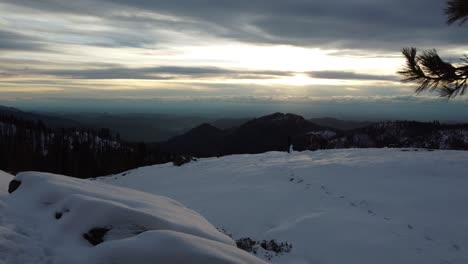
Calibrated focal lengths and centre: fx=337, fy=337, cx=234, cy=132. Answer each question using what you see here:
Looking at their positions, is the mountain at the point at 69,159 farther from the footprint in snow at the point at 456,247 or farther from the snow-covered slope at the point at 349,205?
the footprint in snow at the point at 456,247

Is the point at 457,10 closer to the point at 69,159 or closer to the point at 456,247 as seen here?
the point at 456,247

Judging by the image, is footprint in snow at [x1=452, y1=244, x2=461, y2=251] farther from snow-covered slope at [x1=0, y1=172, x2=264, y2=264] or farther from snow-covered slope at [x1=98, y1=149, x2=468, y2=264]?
snow-covered slope at [x1=0, y1=172, x2=264, y2=264]

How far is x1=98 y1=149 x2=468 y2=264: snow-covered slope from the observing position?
918cm

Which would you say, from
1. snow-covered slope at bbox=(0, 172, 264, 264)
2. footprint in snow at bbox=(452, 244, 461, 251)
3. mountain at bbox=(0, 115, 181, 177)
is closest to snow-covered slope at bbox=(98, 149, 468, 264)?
footprint in snow at bbox=(452, 244, 461, 251)

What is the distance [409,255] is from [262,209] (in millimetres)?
5565

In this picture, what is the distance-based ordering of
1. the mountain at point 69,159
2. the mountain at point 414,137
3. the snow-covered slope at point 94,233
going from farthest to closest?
the mountain at point 414,137 < the mountain at point 69,159 < the snow-covered slope at point 94,233

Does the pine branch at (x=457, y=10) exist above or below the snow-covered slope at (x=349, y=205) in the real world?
above

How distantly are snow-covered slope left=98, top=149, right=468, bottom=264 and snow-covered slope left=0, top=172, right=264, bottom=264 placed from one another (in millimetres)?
4407

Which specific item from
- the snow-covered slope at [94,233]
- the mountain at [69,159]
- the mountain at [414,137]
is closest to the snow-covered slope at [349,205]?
the snow-covered slope at [94,233]

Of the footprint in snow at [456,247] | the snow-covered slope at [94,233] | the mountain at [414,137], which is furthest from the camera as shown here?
the mountain at [414,137]

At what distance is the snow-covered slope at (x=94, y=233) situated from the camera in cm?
426

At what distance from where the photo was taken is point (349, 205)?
12719mm

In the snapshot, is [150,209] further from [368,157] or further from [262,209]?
[368,157]

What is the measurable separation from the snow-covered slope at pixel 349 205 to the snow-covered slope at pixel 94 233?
4407mm
